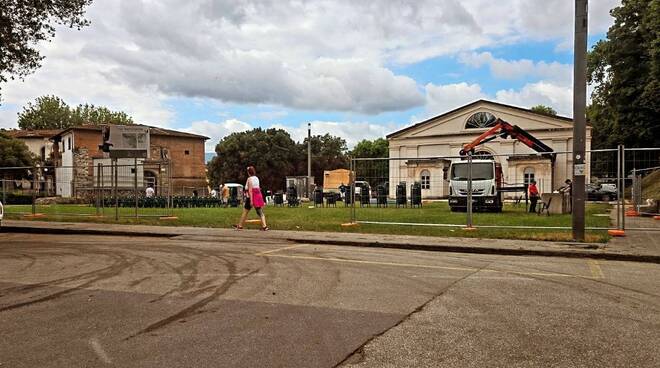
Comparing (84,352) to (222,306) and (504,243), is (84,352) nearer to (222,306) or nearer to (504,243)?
(222,306)

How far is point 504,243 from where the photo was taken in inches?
463

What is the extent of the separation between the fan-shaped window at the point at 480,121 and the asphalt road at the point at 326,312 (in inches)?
2028

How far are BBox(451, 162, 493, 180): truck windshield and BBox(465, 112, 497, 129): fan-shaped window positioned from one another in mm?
37398

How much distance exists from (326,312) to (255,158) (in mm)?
65756

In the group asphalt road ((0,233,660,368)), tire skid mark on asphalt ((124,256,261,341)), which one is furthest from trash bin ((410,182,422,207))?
tire skid mark on asphalt ((124,256,261,341))

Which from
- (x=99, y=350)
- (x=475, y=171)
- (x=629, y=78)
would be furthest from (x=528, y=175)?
(x=629, y=78)

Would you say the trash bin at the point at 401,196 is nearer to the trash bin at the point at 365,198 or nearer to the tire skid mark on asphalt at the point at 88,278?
the trash bin at the point at 365,198

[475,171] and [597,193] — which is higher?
[475,171]

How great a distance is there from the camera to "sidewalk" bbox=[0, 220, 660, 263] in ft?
33.7

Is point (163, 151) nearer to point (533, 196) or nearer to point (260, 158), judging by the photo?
point (260, 158)

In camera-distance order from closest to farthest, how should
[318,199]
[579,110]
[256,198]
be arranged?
[579,110]
[256,198]
[318,199]

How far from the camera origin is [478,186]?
22.7 metres

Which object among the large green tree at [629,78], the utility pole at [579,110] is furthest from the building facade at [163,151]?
the large green tree at [629,78]

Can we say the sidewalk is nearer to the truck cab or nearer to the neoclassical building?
the truck cab
